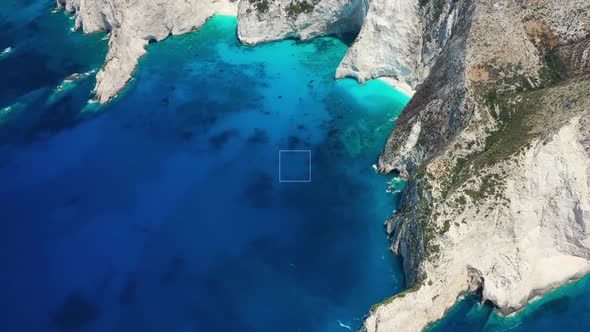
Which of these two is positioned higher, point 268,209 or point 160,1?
point 160,1

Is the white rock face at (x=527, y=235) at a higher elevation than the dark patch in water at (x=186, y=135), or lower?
higher

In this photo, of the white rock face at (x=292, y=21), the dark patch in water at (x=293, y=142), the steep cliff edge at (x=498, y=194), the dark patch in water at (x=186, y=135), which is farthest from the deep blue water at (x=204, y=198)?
the steep cliff edge at (x=498, y=194)

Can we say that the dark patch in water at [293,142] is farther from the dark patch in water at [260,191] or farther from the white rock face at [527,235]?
the white rock face at [527,235]

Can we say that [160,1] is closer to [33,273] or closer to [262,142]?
[262,142]

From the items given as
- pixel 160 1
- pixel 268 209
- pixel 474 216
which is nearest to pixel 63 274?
pixel 268 209

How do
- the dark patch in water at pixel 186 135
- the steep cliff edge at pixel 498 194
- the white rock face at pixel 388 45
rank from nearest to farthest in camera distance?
the steep cliff edge at pixel 498 194
the white rock face at pixel 388 45
the dark patch in water at pixel 186 135

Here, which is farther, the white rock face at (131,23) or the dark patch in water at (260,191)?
the white rock face at (131,23)

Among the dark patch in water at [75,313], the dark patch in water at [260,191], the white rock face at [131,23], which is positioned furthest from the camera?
the white rock face at [131,23]
